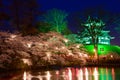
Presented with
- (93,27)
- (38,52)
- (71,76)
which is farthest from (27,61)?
(93,27)

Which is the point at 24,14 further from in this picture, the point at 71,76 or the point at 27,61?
the point at 71,76

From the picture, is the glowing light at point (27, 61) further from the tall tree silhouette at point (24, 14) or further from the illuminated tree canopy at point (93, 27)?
the illuminated tree canopy at point (93, 27)

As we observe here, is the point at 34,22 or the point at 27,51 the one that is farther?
the point at 34,22

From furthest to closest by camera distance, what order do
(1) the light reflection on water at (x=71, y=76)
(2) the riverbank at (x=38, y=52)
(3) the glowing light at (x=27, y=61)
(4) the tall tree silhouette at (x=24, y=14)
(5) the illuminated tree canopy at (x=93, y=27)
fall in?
(5) the illuminated tree canopy at (x=93, y=27), (4) the tall tree silhouette at (x=24, y=14), (3) the glowing light at (x=27, y=61), (2) the riverbank at (x=38, y=52), (1) the light reflection on water at (x=71, y=76)

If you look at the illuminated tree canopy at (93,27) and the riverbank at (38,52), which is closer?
the riverbank at (38,52)

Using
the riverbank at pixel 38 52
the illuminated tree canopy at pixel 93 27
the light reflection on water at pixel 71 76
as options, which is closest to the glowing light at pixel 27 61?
the riverbank at pixel 38 52

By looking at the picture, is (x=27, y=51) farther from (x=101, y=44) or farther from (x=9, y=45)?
(x=101, y=44)

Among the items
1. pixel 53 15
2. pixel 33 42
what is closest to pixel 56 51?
pixel 33 42

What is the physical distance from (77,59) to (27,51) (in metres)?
10.4

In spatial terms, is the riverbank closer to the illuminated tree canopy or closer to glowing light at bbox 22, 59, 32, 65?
glowing light at bbox 22, 59, 32, 65

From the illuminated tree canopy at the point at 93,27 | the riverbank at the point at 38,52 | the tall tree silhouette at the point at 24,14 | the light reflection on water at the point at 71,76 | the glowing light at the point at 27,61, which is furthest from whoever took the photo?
the illuminated tree canopy at the point at 93,27

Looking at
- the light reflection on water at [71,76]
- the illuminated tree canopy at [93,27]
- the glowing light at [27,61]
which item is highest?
the illuminated tree canopy at [93,27]

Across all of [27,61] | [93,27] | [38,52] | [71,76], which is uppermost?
[93,27]

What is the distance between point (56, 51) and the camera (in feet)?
122
